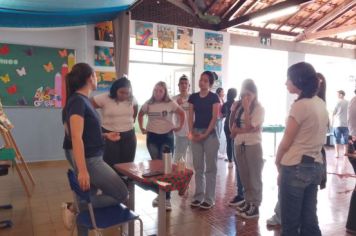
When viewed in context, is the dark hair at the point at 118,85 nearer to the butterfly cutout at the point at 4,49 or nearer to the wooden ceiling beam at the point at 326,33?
the butterfly cutout at the point at 4,49

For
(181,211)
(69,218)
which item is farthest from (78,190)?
(181,211)

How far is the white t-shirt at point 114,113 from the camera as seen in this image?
282 centimetres

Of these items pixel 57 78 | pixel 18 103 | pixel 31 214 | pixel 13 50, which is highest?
pixel 13 50

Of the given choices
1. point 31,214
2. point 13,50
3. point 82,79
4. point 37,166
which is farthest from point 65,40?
point 82,79

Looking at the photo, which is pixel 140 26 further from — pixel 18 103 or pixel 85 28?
pixel 18 103

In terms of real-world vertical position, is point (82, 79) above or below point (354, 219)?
above

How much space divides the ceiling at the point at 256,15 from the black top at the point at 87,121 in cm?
378

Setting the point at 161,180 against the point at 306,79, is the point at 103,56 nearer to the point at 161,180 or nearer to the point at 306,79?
the point at 161,180

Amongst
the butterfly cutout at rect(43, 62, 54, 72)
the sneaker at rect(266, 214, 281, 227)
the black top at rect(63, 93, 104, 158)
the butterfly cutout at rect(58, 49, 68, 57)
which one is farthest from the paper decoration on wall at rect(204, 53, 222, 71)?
the black top at rect(63, 93, 104, 158)

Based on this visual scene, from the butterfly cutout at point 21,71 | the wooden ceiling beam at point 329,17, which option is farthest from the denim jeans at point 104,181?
the wooden ceiling beam at point 329,17

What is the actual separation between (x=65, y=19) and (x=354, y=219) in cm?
425

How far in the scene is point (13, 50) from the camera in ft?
16.2

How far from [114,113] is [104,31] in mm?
3275

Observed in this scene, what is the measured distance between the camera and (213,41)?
6.90 metres
